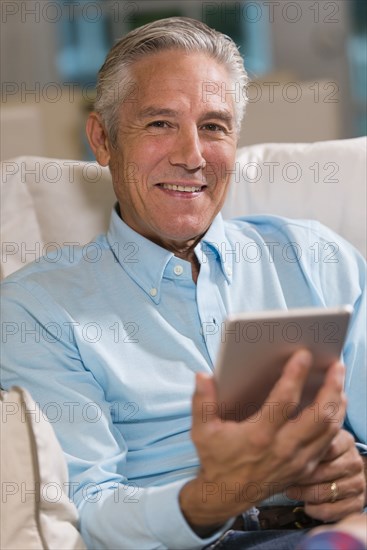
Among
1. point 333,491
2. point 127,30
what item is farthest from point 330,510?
point 127,30

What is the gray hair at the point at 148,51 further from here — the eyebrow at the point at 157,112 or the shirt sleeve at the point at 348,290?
the shirt sleeve at the point at 348,290

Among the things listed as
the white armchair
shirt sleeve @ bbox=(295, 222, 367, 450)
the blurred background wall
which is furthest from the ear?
the blurred background wall

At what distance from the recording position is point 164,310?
151cm

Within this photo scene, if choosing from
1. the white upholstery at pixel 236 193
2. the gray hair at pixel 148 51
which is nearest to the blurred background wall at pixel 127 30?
the white upholstery at pixel 236 193

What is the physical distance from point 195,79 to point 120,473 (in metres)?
0.64

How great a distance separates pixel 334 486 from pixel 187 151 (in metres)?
0.59

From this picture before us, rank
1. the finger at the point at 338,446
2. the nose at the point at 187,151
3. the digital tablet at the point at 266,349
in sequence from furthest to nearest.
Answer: the nose at the point at 187,151, the finger at the point at 338,446, the digital tablet at the point at 266,349

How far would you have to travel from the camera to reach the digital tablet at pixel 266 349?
1027 mm

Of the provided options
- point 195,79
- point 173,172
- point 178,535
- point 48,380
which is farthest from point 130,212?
point 178,535

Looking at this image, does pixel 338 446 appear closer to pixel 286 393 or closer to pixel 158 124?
pixel 286 393

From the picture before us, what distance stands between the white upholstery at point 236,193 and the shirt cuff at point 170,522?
2.07ft

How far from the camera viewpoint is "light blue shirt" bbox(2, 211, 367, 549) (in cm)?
131

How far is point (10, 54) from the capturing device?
5750 mm

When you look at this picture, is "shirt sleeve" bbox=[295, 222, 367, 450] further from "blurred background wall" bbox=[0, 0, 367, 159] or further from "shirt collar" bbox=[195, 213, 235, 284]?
"blurred background wall" bbox=[0, 0, 367, 159]
